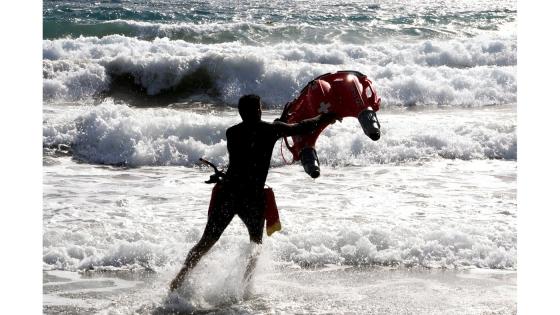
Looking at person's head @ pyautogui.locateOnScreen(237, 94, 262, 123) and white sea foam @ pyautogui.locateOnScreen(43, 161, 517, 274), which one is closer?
person's head @ pyautogui.locateOnScreen(237, 94, 262, 123)

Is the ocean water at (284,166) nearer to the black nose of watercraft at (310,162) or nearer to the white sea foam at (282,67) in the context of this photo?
the white sea foam at (282,67)

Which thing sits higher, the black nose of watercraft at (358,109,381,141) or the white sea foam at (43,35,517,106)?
the white sea foam at (43,35,517,106)

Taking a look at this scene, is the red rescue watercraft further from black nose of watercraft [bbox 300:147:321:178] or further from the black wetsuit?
the black wetsuit

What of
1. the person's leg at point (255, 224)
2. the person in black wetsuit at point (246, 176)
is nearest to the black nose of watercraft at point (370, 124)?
the person in black wetsuit at point (246, 176)

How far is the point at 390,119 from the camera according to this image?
1284 cm

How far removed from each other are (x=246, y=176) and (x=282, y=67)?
10.3 meters

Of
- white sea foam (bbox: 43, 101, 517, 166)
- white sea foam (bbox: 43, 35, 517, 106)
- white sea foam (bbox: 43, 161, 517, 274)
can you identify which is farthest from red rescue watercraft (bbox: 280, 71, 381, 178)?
white sea foam (bbox: 43, 35, 517, 106)

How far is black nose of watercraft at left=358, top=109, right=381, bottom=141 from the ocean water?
1.22m

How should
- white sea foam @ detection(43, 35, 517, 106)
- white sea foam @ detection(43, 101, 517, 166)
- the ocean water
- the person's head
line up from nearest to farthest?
the person's head
the ocean water
white sea foam @ detection(43, 101, 517, 166)
white sea foam @ detection(43, 35, 517, 106)

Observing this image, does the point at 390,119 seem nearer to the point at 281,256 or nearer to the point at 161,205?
the point at 161,205

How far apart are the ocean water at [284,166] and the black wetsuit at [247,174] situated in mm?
522

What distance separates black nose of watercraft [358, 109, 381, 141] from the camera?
539cm

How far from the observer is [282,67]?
15656 mm

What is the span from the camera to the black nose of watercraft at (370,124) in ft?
17.7
